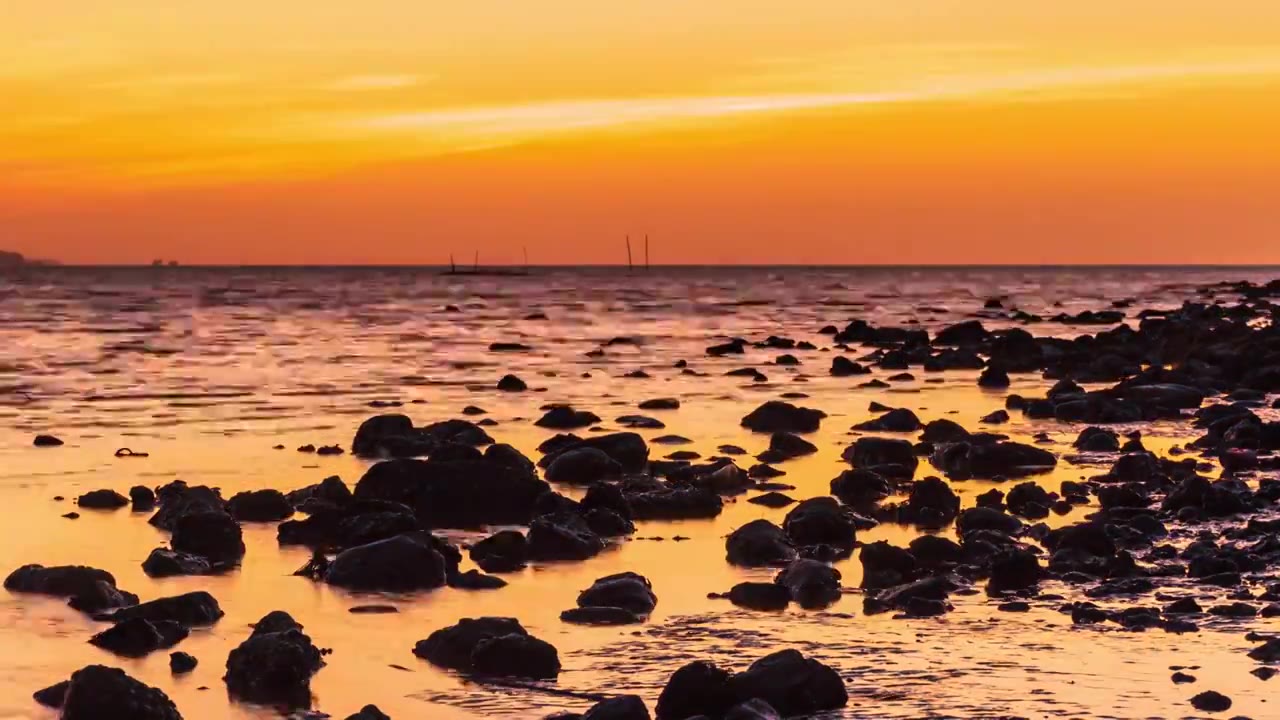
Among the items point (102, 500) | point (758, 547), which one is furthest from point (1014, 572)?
point (102, 500)

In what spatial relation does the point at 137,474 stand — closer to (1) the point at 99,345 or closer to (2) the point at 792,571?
(2) the point at 792,571

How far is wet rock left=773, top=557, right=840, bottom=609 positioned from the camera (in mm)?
13047

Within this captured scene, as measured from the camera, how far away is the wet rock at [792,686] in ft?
32.1

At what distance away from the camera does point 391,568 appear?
45.8 ft

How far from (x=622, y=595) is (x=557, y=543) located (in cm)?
252

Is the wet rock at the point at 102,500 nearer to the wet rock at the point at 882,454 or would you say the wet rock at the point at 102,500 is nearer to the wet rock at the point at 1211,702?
the wet rock at the point at 882,454

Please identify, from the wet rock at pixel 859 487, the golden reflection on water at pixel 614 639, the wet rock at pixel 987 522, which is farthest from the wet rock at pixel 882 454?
the wet rock at pixel 987 522

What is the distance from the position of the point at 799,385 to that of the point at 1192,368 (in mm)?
8682

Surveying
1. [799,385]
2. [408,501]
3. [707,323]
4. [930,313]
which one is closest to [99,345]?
[799,385]

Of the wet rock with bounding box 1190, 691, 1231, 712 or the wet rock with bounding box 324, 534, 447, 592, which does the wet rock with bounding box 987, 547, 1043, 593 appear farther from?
the wet rock with bounding box 324, 534, 447, 592

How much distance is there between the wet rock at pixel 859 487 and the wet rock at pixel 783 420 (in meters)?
7.26

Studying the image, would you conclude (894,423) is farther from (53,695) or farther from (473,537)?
(53,695)

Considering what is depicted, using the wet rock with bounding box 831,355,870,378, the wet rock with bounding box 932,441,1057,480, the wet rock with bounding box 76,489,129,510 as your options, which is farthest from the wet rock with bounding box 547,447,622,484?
the wet rock with bounding box 831,355,870,378

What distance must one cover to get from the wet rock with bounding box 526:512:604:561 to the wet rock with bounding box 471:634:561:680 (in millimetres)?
4225
